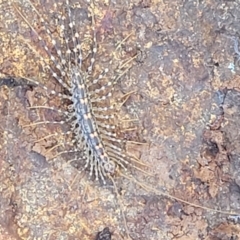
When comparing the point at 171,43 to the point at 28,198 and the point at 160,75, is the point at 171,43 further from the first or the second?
the point at 28,198

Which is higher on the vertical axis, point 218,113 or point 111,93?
point 111,93

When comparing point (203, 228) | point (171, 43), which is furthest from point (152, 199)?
point (171, 43)

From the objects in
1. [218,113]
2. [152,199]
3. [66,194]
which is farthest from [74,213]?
[218,113]

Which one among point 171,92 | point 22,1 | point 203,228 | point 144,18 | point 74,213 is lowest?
point 203,228

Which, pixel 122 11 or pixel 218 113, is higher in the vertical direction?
pixel 122 11

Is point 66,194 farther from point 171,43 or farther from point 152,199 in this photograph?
point 171,43

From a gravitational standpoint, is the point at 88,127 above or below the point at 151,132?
above
